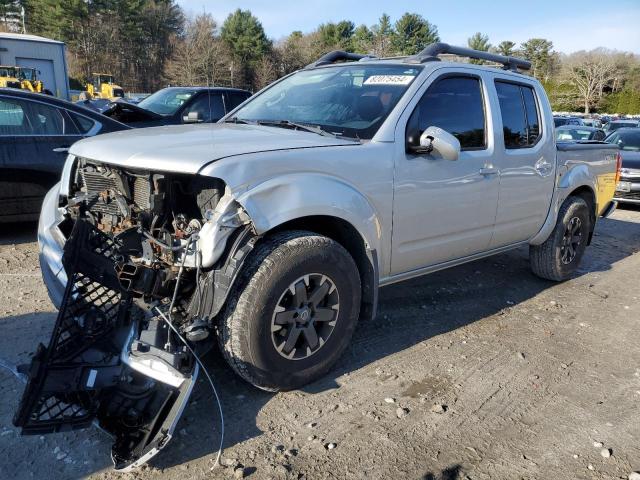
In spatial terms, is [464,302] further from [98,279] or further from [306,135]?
[98,279]

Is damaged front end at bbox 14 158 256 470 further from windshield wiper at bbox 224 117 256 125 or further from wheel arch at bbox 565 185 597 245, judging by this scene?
wheel arch at bbox 565 185 597 245

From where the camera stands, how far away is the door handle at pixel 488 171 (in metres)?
3.94

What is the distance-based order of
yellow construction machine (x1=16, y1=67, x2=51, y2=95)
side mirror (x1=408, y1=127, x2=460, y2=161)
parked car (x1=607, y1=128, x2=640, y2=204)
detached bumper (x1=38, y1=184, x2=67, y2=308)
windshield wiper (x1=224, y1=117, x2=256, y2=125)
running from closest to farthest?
detached bumper (x1=38, y1=184, x2=67, y2=308), side mirror (x1=408, y1=127, x2=460, y2=161), windshield wiper (x1=224, y1=117, x2=256, y2=125), parked car (x1=607, y1=128, x2=640, y2=204), yellow construction machine (x1=16, y1=67, x2=51, y2=95)

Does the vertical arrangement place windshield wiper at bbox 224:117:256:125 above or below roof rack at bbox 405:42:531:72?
below

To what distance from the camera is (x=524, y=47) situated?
245ft

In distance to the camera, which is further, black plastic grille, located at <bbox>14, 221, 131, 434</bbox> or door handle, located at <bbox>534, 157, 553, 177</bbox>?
door handle, located at <bbox>534, 157, 553, 177</bbox>

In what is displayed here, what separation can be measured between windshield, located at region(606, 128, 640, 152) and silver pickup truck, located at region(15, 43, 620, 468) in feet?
30.6

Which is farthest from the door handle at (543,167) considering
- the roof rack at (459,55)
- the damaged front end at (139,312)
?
the damaged front end at (139,312)

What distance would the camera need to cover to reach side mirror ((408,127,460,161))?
3342 mm

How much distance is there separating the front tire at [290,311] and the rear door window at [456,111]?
1.16 metres

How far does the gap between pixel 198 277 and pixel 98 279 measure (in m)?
0.49

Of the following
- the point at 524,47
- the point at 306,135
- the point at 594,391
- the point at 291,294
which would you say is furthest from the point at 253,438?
the point at 524,47

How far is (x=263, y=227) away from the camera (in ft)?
8.80

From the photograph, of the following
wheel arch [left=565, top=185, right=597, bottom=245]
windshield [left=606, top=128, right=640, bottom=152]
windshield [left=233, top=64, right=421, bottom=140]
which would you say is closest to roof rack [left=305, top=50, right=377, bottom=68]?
windshield [left=233, top=64, right=421, bottom=140]
